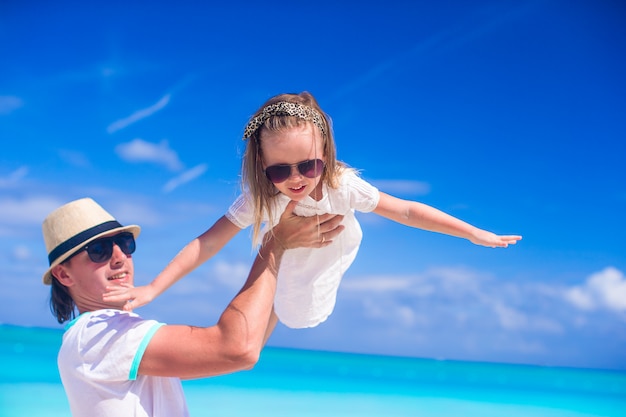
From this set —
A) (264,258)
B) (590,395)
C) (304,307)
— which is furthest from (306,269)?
(590,395)

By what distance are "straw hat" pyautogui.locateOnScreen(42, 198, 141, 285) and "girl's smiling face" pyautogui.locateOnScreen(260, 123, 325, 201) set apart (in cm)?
98

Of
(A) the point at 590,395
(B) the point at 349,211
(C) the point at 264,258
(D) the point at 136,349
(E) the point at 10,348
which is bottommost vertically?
(D) the point at 136,349

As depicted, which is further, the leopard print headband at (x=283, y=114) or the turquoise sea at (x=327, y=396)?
the turquoise sea at (x=327, y=396)

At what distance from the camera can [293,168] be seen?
3693 mm

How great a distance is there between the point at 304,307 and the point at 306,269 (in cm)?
26

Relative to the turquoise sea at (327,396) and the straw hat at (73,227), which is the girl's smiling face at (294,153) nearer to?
the straw hat at (73,227)

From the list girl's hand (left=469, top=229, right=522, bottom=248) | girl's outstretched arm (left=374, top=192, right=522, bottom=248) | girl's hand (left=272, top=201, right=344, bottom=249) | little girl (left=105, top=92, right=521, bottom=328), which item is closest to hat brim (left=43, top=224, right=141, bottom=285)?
little girl (left=105, top=92, right=521, bottom=328)

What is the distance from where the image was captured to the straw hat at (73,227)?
3.03 meters

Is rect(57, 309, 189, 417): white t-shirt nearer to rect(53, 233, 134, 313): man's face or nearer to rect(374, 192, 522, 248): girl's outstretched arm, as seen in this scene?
rect(53, 233, 134, 313): man's face

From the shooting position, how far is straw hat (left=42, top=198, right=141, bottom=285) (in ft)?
9.93

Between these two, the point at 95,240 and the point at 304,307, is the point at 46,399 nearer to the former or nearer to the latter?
the point at 304,307

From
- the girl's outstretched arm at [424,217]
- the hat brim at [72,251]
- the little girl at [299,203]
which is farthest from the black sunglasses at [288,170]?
the hat brim at [72,251]

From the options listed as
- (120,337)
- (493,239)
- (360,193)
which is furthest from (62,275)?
(493,239)

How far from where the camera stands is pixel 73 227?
306 centimetres
